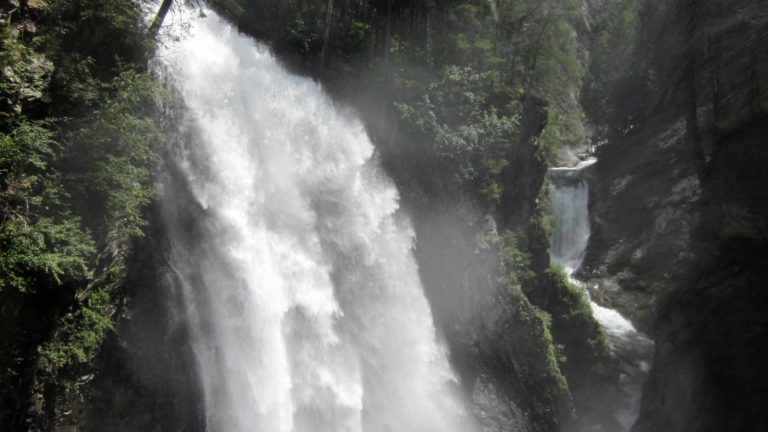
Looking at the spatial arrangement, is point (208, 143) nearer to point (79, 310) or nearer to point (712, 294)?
point (79, 310)

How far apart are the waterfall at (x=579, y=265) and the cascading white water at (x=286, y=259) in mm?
9433

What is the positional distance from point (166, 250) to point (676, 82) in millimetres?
27553

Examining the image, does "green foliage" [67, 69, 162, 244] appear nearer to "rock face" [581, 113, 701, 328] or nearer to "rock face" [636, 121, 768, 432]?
"rock face" [636, 121, 768, 432]

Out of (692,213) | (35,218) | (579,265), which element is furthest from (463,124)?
(35,218)

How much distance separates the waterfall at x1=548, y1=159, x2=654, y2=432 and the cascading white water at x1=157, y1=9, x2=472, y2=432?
943 cm

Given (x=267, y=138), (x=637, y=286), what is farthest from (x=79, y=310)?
(x=637, y=286)

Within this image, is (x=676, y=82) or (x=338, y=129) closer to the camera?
(x=338, y=129)

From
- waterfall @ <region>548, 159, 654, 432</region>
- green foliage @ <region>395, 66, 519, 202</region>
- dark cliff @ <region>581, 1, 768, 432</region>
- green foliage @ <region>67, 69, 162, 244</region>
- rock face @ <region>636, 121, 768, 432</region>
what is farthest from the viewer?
waterfall @ <region>548, 159, 654, 432</region>

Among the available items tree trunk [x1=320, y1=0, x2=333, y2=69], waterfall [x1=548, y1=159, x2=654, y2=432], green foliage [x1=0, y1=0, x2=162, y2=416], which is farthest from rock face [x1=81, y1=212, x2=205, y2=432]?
waterfall [x1=548, y1=159, x2=654, y2=432]

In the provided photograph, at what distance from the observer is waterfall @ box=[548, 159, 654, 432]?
66.0ft

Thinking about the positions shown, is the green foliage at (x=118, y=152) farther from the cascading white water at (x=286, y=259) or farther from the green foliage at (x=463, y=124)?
the green foliage at (x=463, y=124)

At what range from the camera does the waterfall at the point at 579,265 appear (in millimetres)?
20109

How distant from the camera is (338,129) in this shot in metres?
15.5

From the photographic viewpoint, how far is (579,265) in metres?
26.8
